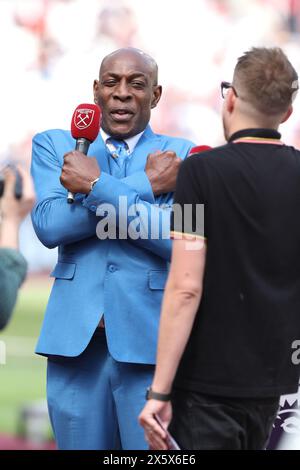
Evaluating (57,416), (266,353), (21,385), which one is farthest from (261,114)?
(21,385)

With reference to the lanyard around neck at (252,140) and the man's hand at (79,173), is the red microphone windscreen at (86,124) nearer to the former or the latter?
the man's hand at (79,173)

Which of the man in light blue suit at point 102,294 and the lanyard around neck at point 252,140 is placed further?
the man in light blue suit at point 102,294

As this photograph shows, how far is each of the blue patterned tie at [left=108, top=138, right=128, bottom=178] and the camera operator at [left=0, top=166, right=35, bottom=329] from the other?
783 millimetres

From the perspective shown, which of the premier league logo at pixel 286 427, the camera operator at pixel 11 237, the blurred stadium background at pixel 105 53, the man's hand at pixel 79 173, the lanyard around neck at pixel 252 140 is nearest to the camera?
the camera operator at pixel 11 237

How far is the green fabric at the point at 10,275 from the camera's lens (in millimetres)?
2373

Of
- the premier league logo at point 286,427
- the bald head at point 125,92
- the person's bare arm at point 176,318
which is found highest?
the bald head at point 125,92

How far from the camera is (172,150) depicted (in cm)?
325

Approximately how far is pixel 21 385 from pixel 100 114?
424 cm

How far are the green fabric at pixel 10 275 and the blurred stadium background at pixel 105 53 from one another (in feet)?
18.9

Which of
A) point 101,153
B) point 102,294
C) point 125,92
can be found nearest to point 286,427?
point 102,294

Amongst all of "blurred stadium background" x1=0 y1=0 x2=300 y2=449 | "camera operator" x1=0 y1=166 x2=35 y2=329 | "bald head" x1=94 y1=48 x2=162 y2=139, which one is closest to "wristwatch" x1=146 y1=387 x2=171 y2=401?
"camera operator" x1=0 y1=166 x2=35 y2=329

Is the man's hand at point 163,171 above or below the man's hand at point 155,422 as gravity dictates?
above

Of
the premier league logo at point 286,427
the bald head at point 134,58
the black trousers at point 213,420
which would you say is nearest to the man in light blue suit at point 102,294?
the bald head at point 134,58
